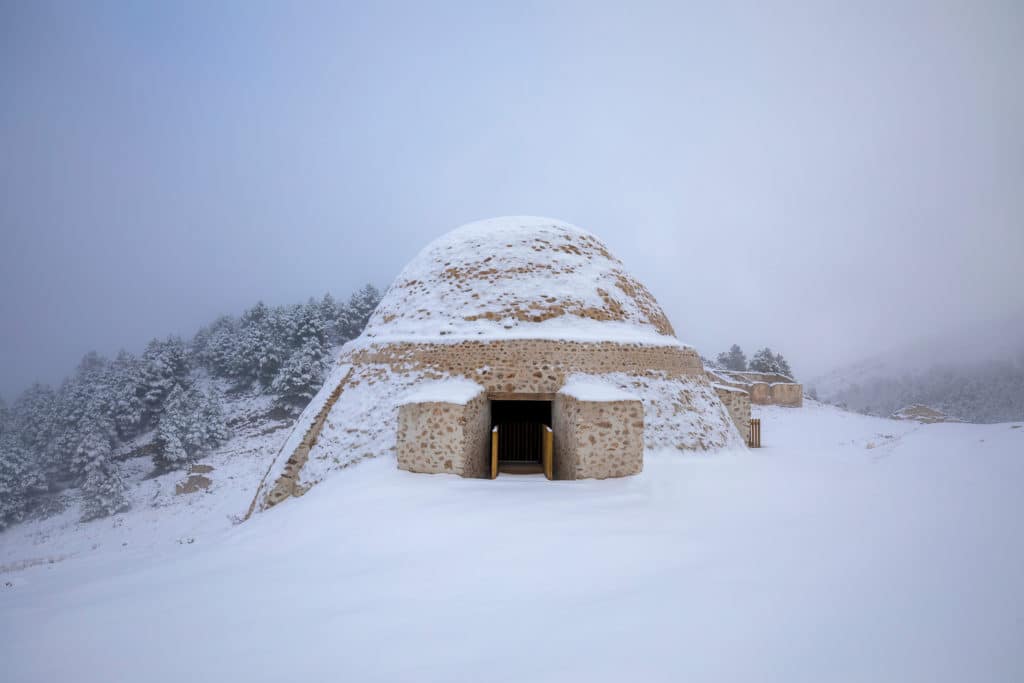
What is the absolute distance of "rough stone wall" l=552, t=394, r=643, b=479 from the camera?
799cm

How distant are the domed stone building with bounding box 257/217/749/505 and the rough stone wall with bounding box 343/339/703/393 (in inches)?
1.0

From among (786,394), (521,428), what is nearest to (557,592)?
(521,428)

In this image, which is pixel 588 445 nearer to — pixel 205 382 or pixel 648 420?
pixel 648 420

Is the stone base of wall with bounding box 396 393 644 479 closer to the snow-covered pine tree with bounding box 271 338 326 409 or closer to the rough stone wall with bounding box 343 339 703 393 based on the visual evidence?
the rough stone wall with bounding box 343 339 703 393

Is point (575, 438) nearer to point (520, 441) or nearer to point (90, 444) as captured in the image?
point (520, 441)

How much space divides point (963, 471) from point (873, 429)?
17.3 meters

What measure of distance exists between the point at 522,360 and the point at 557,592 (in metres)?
6.17

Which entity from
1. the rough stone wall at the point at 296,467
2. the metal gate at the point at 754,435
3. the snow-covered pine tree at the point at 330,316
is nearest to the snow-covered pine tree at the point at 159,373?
the snow-covered pine tree at the point at 330,316

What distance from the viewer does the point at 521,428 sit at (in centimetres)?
1367

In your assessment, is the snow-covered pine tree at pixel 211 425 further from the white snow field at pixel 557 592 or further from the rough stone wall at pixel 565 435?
the rough stone wall at pixel 565 435

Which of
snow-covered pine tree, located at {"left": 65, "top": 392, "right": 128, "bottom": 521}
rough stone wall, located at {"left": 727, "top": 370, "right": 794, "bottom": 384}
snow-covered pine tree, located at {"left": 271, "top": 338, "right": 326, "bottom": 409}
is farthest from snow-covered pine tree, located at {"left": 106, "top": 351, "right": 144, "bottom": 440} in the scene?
rough stone wall, located at {"left": 727, "top": 370, "right": 794, "bottom": 384}

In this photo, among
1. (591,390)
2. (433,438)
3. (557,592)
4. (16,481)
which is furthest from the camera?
(16,481)

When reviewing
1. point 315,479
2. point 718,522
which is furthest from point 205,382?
point 718,522

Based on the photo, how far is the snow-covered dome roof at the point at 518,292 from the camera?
1070cm
